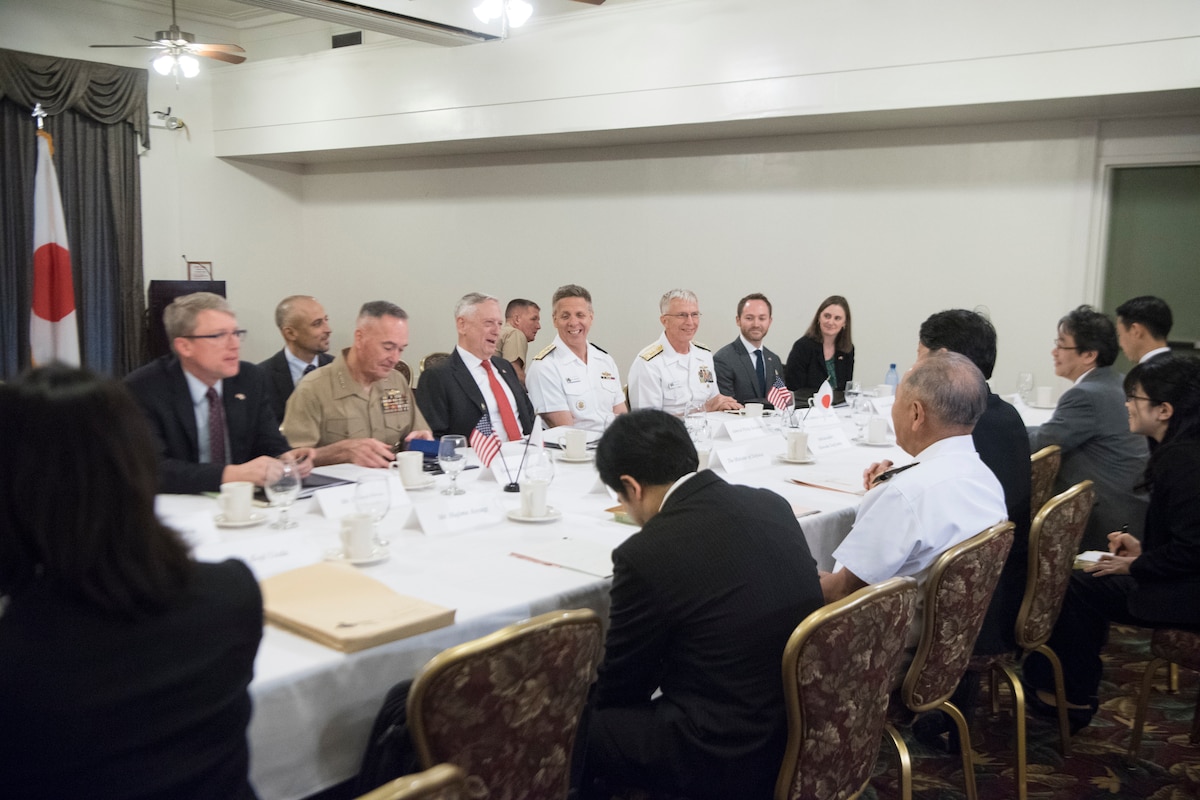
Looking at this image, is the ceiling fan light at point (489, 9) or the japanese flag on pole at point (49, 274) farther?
the japanese flag on pole at point (49, 274)

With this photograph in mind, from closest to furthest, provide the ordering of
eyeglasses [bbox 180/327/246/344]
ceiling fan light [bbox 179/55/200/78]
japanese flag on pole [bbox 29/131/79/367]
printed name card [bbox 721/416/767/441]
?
eyeglasses [bbox 180/327/246/344], printed name card [bbox 721/416/767/441], ceiling fan light [bbox 179/55/200/78], japanese flag on pole [bbox 29/131/79/367]

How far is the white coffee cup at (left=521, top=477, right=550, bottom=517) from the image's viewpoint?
2867mm

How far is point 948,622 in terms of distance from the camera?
7.98 ft

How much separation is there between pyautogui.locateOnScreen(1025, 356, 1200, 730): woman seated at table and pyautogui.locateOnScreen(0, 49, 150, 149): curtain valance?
28.5 ft

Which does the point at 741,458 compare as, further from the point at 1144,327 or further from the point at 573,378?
the point at 1144,327

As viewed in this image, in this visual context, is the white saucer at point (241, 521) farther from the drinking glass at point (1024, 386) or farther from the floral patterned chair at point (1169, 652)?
the drinking glass at point (1024, 386)

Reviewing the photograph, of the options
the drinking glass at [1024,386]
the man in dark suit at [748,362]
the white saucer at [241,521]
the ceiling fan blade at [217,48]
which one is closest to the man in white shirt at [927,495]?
the white saucer at [241,521]

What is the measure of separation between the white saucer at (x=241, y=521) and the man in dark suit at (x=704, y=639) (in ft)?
3.70

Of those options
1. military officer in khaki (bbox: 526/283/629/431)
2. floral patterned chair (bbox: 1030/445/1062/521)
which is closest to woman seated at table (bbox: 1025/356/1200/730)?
floral patterned chair (bbox: 1030/445/1062/521)

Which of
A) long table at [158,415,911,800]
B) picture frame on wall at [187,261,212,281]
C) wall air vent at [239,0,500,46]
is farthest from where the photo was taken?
picture frame on wall at [187,261,212,281]

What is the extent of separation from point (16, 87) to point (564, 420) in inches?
247

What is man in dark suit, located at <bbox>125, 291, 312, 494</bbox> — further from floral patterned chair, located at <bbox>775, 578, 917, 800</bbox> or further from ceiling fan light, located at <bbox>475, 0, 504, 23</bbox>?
ceiling fan light, located at <bbox>475, 0, 504, 23</bbox>

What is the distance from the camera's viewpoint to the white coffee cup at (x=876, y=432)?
434cm

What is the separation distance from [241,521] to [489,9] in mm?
4746
